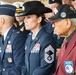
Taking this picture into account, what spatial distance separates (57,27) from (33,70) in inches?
20.1

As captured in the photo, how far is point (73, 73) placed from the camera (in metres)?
1.77

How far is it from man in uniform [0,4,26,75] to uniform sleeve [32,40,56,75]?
282 millimetres

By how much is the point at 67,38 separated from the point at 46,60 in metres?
0.37

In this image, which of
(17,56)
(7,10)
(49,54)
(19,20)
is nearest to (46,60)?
A: (49,54)

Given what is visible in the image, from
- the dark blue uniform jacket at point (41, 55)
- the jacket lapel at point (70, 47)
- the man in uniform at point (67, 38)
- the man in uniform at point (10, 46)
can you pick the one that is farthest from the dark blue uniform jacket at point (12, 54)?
the jacket lapel at point (70, 47)

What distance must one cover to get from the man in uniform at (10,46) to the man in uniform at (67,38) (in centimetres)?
56

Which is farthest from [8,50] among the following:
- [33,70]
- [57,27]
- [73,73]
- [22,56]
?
[73,73]

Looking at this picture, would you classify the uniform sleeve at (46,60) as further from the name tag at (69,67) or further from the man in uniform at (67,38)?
the name tag at (69,67)

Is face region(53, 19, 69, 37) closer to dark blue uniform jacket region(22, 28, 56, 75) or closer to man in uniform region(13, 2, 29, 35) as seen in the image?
dark blue uniform jacket region(22, 28, 56, 75)

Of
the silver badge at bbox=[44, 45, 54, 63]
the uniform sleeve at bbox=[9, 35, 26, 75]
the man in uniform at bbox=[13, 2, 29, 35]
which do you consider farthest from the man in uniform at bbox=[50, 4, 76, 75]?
the man in uniform at bbox=[13, 2, 29, 35]

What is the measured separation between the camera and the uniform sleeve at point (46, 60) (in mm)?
2234

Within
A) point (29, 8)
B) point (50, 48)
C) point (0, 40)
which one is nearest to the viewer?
point (50, 48)

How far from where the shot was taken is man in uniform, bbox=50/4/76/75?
1778 mm

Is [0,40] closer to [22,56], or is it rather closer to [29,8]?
[22,56]
